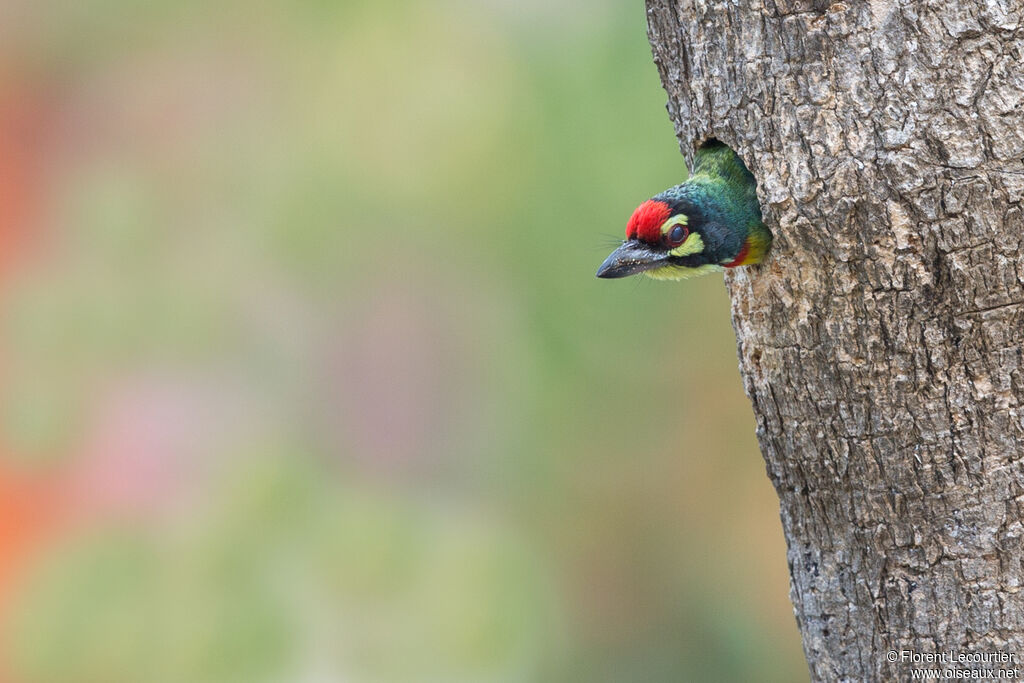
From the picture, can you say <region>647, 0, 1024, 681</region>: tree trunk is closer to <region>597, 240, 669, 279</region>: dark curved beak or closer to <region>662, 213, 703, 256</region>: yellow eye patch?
<region>662, 213, 703, 256</region>: yellow eye patch

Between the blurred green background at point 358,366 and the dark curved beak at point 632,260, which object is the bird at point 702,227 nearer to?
the dark curved beak at point 632,260

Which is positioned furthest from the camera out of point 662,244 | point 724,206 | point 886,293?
point 662,244

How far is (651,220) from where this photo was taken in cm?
289

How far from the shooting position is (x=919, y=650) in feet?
8.82

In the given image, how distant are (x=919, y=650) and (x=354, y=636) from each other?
4.19 metres

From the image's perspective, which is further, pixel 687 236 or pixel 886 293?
pixel 687 236

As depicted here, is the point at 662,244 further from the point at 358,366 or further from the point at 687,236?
the point at 358,366

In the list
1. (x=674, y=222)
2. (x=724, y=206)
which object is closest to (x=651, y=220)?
(x=674, y=222)

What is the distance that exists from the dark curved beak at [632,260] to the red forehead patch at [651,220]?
0.11 feet

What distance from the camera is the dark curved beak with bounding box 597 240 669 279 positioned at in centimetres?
292

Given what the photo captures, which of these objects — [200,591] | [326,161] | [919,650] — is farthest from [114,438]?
[919,650]

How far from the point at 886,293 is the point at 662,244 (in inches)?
26.2

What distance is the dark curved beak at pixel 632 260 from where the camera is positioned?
2.92 m

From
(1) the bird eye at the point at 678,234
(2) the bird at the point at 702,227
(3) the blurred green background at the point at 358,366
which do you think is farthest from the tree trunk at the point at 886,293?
(3) the blurred green background at the point at 358,366
